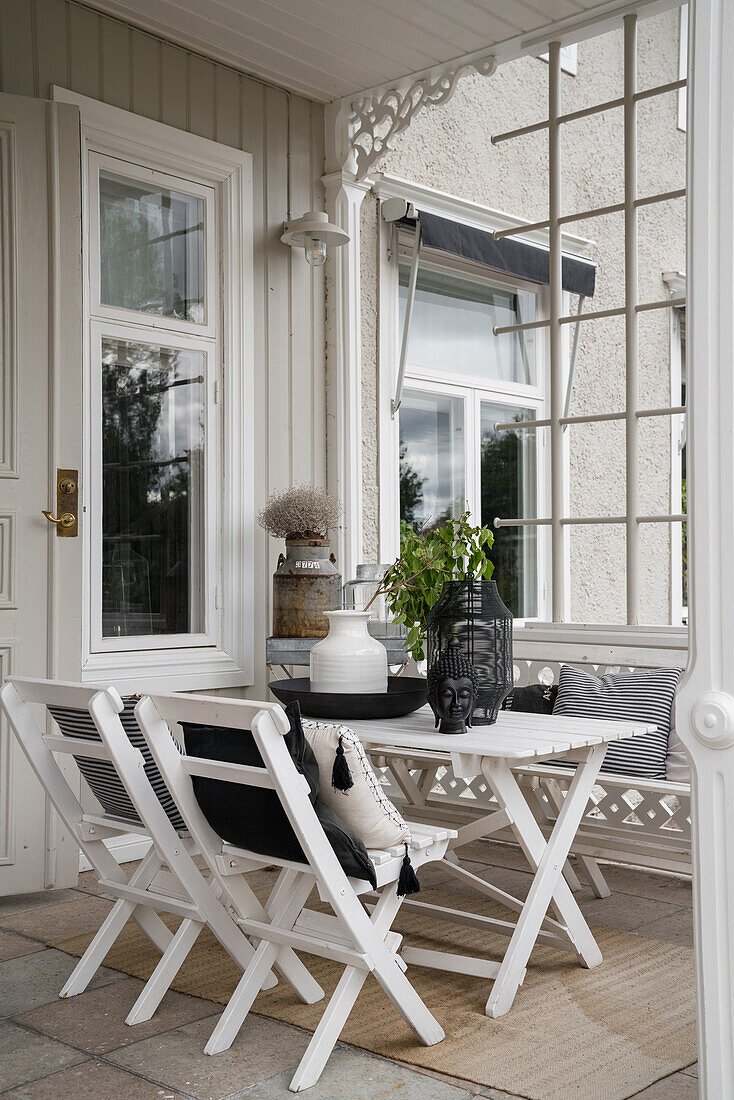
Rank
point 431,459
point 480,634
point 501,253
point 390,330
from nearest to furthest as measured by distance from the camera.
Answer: point 480,634 < point 390,330 < point 431,459 < point 501,253

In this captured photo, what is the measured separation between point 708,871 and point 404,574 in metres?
1.94

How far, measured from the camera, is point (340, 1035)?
2.70m

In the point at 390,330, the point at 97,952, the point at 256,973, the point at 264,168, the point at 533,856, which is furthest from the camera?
the point at 390,330

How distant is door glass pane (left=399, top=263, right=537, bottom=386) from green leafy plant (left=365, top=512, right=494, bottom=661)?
8.89 ft

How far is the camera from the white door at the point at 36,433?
386cm

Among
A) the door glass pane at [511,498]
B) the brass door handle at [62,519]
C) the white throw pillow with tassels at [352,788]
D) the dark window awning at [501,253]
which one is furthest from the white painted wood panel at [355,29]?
the white throw pillow with tassels at [352,788]

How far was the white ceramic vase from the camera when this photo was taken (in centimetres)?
327

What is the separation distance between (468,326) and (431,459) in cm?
88

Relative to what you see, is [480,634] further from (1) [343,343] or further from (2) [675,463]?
(2) [675,463]

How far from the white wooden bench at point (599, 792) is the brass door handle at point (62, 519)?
1.50 metres

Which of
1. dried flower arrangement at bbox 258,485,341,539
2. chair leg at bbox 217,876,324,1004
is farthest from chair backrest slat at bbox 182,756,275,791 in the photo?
dried flower arrangement at bbox 258,485,341,539

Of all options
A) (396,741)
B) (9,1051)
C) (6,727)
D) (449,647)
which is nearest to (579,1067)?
(396,741)

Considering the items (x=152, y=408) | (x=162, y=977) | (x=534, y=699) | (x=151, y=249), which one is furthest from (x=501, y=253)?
(x=162, y=977)

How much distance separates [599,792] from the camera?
410cm
